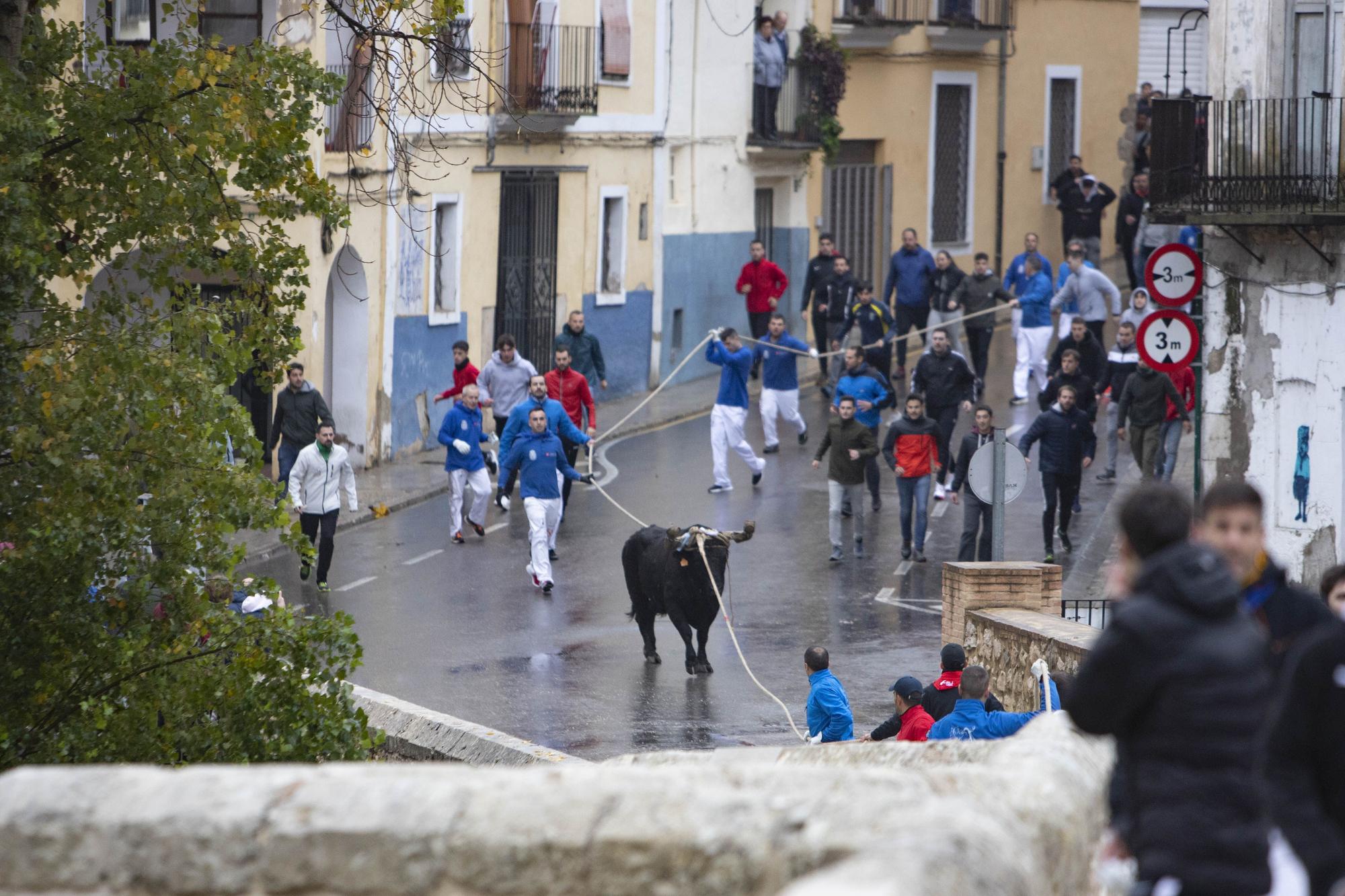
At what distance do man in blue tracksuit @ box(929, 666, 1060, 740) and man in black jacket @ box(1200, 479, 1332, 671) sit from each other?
467 cm

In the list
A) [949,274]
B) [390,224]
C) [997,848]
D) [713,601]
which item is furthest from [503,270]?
[997,848]

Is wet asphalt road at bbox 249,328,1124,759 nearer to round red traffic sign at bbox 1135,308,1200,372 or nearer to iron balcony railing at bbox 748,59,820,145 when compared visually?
round red traffic sign at bbox 1135,308,1200,372

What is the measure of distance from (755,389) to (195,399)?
64.4 feet

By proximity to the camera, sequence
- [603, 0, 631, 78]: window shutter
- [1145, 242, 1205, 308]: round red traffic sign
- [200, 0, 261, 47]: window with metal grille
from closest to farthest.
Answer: [1145, 242, 1205, 308]: round red traffic sign → [200, 0, 261, 47]: window with metal grille → [603, 0, 631, 78]: window shutter

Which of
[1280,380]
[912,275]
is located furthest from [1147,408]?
[912,275]

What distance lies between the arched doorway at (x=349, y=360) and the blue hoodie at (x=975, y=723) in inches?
548

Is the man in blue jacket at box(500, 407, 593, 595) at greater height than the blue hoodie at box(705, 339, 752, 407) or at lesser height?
lesser

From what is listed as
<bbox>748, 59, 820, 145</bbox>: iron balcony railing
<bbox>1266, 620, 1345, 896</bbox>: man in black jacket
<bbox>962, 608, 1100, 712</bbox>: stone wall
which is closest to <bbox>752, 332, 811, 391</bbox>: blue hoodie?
<bbox>748, 59, 820, 145</bbox>: iron balcony railing

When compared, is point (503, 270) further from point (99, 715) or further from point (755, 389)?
point (99, 715)

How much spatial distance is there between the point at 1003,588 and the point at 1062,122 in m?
25.5

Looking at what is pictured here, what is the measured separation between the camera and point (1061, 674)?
35.8 feet

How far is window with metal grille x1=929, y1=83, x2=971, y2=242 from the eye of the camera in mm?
35500

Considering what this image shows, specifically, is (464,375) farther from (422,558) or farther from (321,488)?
(321,488)

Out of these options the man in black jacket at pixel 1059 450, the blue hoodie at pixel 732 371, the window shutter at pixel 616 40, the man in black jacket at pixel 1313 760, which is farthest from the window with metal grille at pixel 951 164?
the man in black jacket at pixel 1313 760
